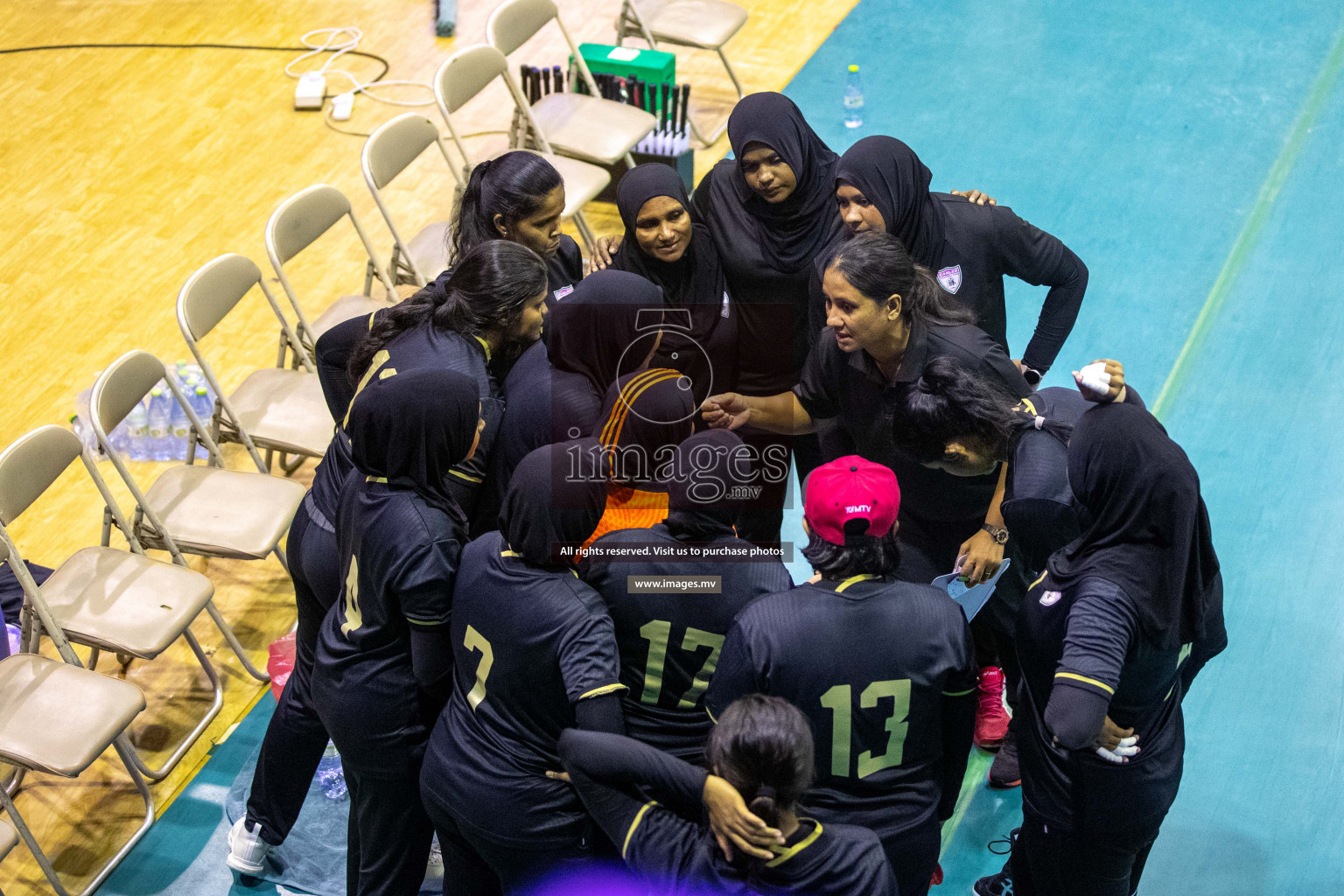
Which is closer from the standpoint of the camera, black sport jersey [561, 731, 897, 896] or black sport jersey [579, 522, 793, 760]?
black sport jersey [561, 731, 897, 896]

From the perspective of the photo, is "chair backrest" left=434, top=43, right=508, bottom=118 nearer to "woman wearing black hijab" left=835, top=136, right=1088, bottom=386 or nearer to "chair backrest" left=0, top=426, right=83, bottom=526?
"chair backrest" left=0, top=426, right=83, bottom=526

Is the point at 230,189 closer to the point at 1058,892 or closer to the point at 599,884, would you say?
the point at 599,884

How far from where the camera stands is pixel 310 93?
7.16m

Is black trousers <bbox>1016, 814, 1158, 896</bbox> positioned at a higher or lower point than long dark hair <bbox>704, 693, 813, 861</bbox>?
lower

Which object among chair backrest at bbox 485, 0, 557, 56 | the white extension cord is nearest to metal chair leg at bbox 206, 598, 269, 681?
chair backrest at bbox 485, 0, 557, 56

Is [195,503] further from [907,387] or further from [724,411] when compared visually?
[907,387]

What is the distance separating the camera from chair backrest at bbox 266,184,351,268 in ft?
15.9

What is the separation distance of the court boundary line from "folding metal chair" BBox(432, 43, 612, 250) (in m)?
2.58

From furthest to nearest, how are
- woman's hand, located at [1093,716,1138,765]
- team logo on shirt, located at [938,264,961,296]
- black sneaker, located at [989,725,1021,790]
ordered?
1. black sneaker, located at [989,725,1021,790]
2. team logo on shirt, located at [938,264,961,296]
3. woman's hand, located at [1093,716,1138,765]

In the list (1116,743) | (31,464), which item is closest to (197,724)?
(31,464)

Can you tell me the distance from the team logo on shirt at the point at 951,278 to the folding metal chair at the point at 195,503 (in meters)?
2.29

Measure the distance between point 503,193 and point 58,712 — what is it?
6.49 feet

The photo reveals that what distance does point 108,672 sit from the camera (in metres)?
4.36

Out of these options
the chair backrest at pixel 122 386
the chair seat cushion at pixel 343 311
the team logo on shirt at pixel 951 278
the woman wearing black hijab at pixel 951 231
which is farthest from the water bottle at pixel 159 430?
the team logo on shirt at pixel 951 278
